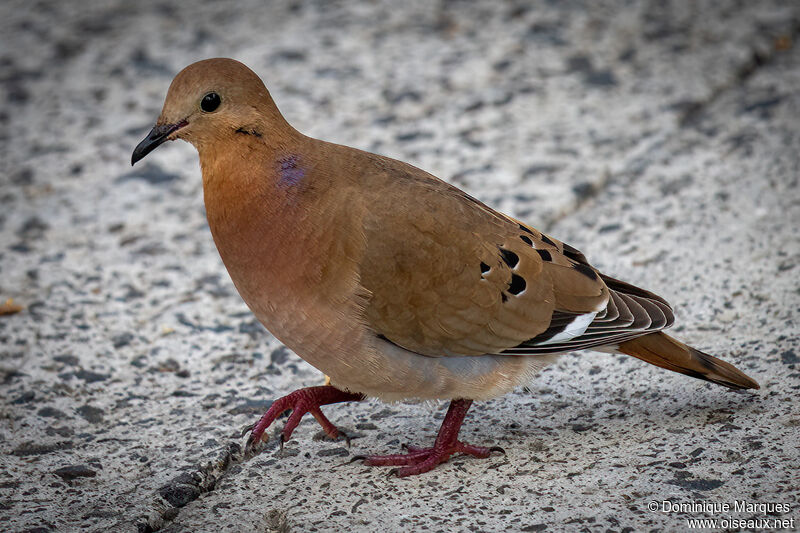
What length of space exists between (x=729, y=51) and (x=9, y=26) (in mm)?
4290

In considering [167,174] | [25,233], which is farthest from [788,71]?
[25,233]

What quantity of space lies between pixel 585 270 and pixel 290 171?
99cm

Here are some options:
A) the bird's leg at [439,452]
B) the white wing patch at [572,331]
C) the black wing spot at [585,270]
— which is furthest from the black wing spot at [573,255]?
the bird's leg at [439,452]

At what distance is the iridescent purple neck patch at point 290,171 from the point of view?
2.59 meters

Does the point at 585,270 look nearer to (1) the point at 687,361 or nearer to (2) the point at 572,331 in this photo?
(2) the point at 572,331

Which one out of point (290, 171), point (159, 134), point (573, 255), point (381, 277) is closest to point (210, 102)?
point (159, 134)

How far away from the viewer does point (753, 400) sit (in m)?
2.81

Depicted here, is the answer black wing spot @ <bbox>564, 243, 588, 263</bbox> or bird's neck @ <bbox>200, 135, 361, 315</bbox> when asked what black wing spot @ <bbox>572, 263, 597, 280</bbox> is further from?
bird's neck @ <bbox>200, 135, 361, 315</bbox>

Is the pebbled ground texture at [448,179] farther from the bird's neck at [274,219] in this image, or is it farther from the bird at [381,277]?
the bird's neck at [274,219]

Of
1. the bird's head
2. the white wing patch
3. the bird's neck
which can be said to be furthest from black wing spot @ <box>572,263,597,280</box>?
the bird's head

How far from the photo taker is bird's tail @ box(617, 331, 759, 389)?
2.72m

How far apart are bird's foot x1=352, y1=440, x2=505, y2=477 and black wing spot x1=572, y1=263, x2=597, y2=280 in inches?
24.1

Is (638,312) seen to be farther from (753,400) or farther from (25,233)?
(25,233)

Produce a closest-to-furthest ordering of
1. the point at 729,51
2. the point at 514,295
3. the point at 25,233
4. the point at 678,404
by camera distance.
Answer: the point at 514,295
the point at 678,404
the point at 25,233
the point at 729,51
